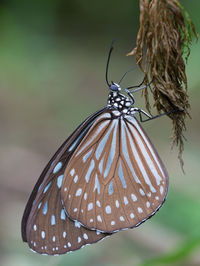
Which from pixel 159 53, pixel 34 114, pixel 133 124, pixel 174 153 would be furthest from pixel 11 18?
pixel 159 53

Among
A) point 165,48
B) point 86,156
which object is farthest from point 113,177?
point 165,48

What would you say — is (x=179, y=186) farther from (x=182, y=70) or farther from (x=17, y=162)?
(x=17, y=162)

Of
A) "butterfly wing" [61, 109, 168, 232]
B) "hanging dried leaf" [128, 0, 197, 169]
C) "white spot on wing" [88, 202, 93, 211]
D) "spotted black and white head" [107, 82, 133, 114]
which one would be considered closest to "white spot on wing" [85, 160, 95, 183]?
"butterfly wing" [61, 109, 168, 232]

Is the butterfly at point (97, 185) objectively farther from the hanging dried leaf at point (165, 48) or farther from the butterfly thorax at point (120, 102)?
the hanging dried leaf at point (165, 48)

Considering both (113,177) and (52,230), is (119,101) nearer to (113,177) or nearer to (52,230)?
(113,177)

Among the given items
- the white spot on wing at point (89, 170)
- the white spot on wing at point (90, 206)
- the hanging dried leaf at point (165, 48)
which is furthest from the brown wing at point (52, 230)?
the hanging dried leaf at point (165, 48)
